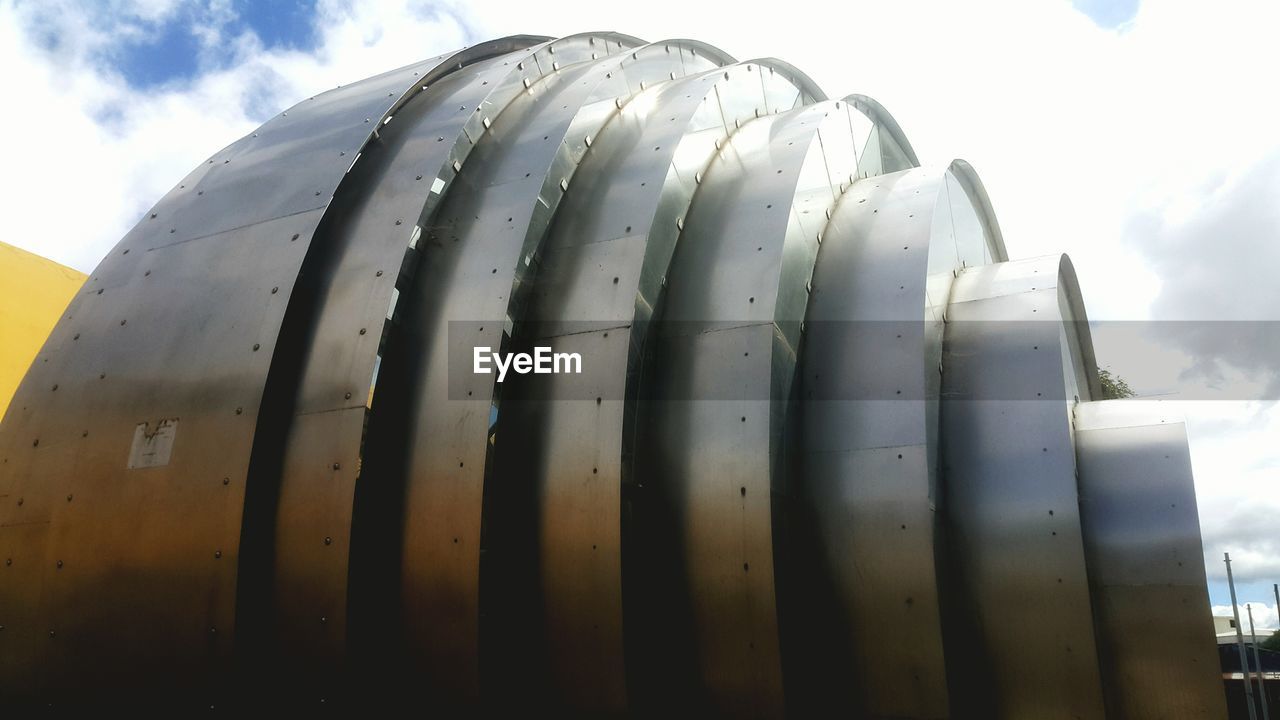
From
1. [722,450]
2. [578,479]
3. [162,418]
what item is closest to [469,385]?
[578,479]

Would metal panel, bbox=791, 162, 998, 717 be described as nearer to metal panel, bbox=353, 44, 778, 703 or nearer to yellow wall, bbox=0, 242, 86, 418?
metal panel, bbox=353, 44, 778, 703

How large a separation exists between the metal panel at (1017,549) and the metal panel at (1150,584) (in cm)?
55

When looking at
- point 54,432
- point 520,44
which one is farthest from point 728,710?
point 520,44

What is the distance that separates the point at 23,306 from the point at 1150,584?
16.6 m

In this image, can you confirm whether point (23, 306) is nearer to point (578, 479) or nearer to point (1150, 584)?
point (578, 479)

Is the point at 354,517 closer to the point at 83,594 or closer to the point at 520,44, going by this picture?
the point at 83,594

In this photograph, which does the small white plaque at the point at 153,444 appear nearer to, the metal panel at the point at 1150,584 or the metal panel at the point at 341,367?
the metal panel at the point at 341,367

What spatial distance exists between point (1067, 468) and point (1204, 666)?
2.03 meters

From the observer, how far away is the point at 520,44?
13.7 metres

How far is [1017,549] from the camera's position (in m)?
7.97

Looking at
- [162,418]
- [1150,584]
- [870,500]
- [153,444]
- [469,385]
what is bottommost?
[1150,584]

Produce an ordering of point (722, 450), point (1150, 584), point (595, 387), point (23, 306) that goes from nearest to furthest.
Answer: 1. point (722, 450)
2. point (595, 387)
3. point (1150, 584)
4. point (23, 306)

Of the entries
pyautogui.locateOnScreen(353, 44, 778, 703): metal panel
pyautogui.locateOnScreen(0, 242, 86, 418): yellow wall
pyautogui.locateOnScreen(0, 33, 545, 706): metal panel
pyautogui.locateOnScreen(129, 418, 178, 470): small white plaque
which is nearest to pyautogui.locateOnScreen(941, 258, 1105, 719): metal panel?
pyautogui.locateOnScreen(353, 44, 778, 703): metal panel

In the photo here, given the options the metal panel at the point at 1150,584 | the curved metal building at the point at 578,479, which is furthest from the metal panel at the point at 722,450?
the metal panel at the point at 1150,584
